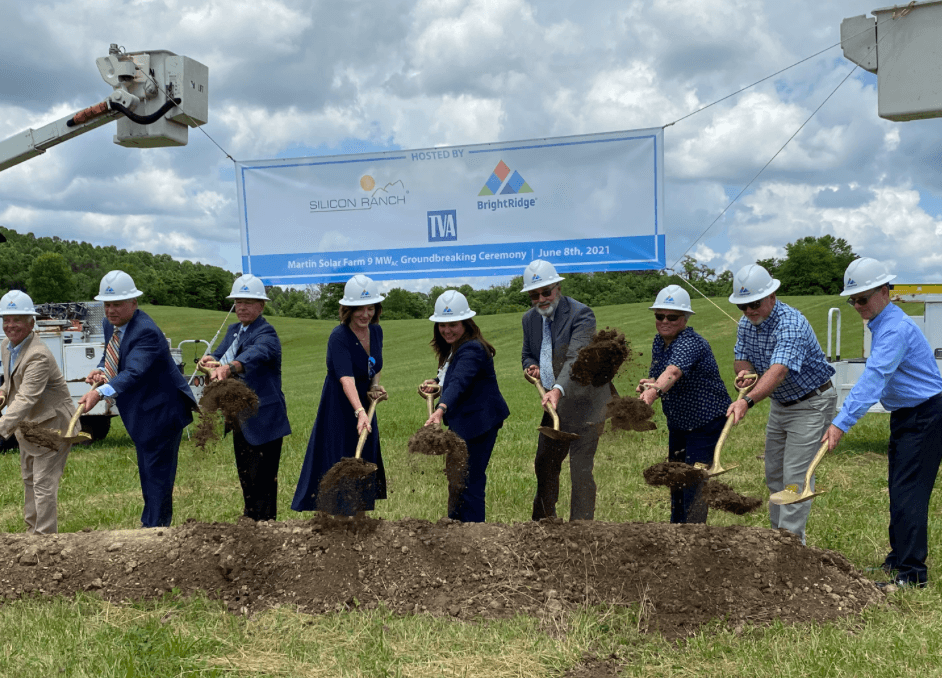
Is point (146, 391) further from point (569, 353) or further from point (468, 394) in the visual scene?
point (569, 353)

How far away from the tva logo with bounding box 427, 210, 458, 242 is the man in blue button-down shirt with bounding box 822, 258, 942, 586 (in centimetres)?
340

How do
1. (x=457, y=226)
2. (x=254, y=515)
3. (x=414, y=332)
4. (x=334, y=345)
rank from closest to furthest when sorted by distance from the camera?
(x=334, y=345) < (x=254, y=515) < (x=457, y=226) < (x=414, y=332)

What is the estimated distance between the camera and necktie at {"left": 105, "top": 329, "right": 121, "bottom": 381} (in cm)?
530

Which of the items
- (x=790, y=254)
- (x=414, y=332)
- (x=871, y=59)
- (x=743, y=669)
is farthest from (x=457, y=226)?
(x=790, y=254)

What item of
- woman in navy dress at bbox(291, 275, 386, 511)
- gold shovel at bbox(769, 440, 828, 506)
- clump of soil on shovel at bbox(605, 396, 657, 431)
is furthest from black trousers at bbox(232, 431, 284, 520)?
gold shovel at bbox(769, 440, 828, 506)

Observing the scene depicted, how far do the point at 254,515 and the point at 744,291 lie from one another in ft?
11.9

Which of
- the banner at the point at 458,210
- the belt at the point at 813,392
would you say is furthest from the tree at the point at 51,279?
the belt at the point at 813,392

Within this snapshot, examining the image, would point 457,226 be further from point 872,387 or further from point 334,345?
point 872,387

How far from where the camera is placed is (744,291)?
15.1ft

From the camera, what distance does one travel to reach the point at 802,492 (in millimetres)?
4469

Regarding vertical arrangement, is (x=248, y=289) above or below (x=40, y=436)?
above

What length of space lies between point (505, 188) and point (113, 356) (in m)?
3.34

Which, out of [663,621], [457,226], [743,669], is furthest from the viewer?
[457,226]

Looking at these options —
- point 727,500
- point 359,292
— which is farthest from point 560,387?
point 359,292
